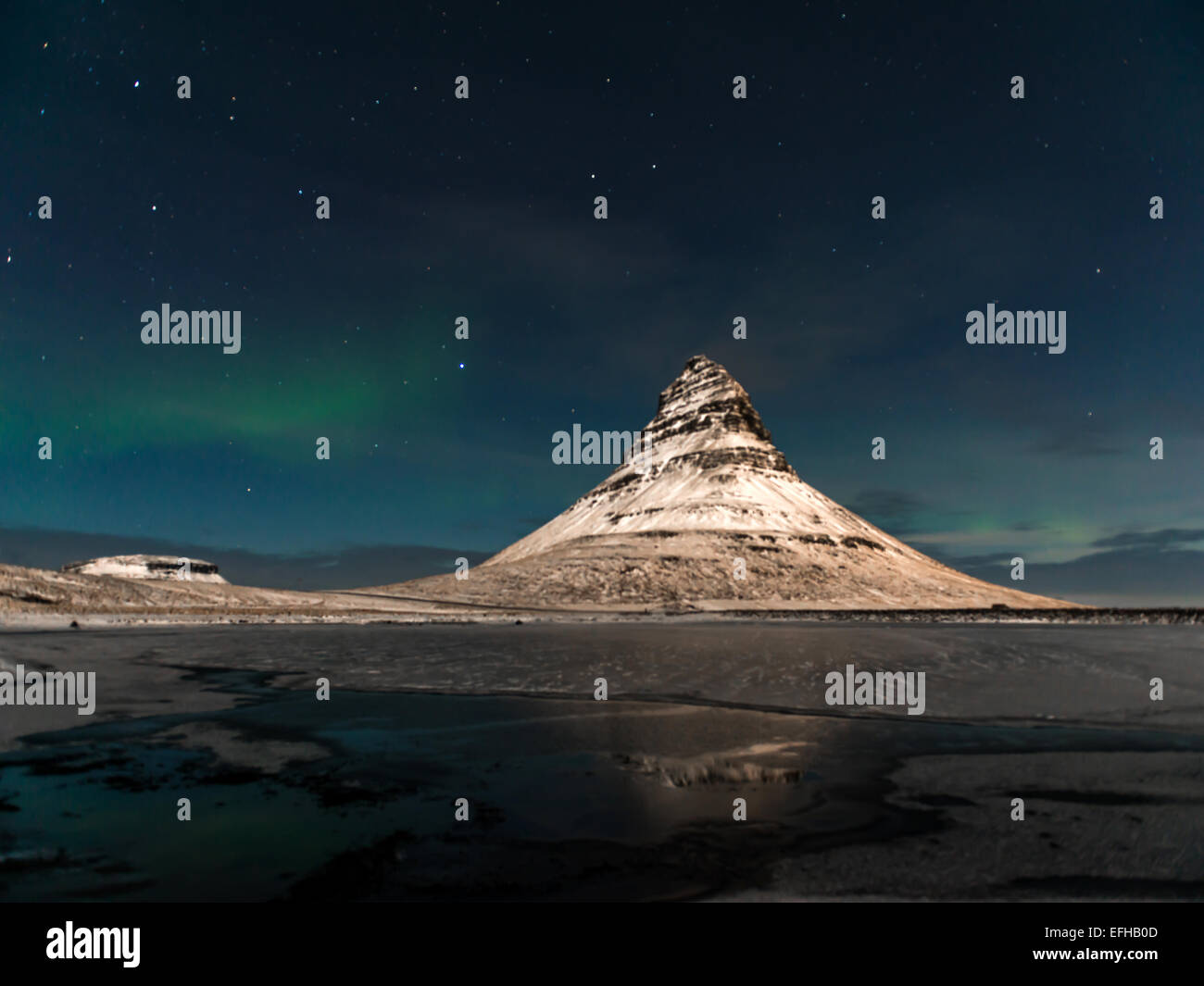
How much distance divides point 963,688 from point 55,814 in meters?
19.5

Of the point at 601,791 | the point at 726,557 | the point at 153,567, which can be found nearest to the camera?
the point at 601,791

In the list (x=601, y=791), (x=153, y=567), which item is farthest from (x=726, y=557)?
(x=601, y=791)

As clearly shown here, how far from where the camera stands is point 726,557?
13612 centimetres

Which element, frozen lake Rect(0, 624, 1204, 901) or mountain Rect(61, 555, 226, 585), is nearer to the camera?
frozen lake Rect(0, 624, 1204, 901)

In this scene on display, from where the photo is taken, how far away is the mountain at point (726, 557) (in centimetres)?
12012

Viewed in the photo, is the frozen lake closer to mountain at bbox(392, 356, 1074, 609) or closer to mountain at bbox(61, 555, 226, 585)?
mountain at bbox(392, 356, 1074, 609)

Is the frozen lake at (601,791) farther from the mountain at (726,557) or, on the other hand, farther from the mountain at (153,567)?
the mountain at (153,567)

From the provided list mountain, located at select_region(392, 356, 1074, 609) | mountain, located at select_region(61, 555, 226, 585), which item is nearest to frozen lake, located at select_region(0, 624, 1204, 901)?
Answer: mountain, located at select_region(392, 356, 1074, 609)

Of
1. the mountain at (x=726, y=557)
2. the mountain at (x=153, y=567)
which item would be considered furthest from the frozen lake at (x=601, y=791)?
the mountain at (x=153, y=567)

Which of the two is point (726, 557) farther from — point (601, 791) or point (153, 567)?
point (601, 791)

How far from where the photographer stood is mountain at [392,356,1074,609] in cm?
12012

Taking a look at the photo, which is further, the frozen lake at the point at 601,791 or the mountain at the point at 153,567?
the mountain at the point at 153,567

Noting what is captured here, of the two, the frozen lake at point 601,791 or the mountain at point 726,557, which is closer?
the frozen lake at point 601,791
